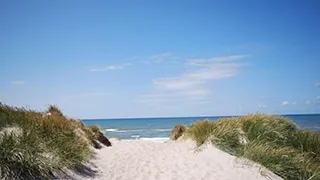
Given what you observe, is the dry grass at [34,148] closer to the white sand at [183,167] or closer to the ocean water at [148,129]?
the white sand at [183,167]

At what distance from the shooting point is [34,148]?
7.20 meters

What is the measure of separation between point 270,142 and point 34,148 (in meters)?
8.49

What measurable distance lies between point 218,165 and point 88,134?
6998 millimetres

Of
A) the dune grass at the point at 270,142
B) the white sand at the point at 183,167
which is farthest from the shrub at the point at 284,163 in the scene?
the white sand at the point at 183,167

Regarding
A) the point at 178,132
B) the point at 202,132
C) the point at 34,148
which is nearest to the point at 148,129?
the point at 178,132

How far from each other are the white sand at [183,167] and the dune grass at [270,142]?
1.82ft

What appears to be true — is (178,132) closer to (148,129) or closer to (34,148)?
(34,148)

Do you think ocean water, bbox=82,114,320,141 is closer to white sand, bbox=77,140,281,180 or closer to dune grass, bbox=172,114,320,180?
dune grass, bbox=172,114,320,180

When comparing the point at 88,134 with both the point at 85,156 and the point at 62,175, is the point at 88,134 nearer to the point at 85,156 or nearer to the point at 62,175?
the point at 85,156

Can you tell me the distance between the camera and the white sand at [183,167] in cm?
894

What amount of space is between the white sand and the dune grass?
21.9 inches

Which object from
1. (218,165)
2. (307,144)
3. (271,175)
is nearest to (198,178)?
(218,165)

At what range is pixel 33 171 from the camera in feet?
22.1

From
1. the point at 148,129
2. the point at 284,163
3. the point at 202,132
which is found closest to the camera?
the point at 284,163
